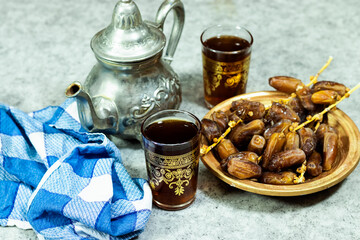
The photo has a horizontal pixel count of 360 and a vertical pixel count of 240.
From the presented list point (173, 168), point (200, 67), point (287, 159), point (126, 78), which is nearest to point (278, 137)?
point (287, 159)

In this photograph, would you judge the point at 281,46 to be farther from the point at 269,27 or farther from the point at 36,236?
the point at 36,236

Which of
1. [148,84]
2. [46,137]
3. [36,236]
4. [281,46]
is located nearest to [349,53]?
[281,46]

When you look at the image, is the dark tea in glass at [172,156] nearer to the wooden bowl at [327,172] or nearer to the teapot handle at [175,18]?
the wooden bowl at [327,172]

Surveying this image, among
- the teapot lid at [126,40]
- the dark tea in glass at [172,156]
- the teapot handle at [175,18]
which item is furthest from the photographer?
the teapot handle at [175,18]

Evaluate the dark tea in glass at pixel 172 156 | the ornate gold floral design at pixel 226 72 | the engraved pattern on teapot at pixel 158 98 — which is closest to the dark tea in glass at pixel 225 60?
the ornate gold floral design at pixel 226 72

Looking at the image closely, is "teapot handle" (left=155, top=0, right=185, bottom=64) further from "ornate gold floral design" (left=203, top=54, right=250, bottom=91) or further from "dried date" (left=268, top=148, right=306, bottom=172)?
"dried date" (left=268, top=148, right=306, bottom=172)

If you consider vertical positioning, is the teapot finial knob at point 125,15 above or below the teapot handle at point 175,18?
above

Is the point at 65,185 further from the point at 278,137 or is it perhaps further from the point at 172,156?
the point at 278,137
